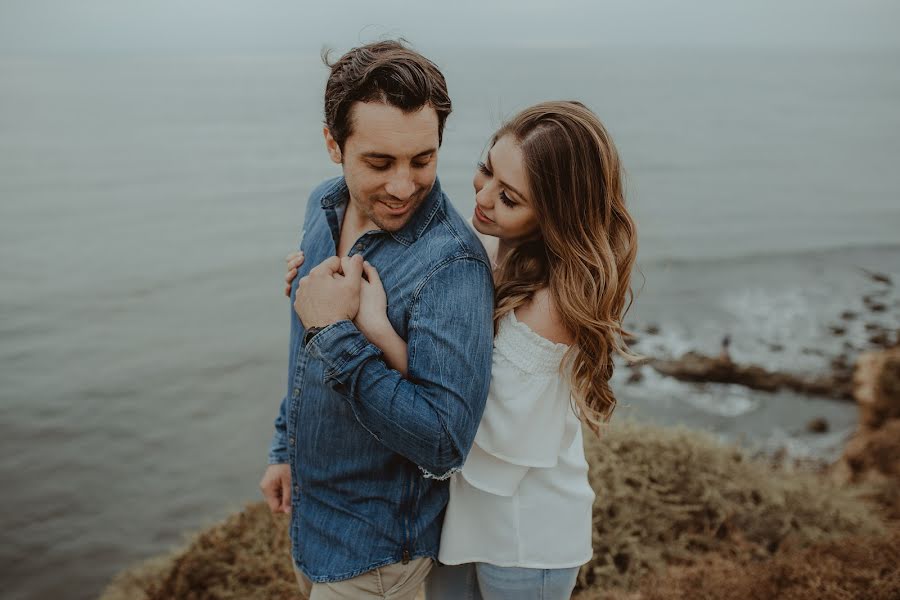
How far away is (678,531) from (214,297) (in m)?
13.0

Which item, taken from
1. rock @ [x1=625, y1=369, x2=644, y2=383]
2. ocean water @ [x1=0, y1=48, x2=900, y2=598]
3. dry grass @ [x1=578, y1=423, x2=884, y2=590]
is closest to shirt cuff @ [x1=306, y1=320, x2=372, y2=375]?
ocean water @ [x1=0, y1=48, x2=900, y2=598]

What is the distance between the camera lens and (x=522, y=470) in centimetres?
230

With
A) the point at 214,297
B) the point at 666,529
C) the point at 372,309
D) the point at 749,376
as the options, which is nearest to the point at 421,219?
the point at 372,309

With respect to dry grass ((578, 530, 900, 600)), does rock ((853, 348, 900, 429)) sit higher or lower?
lower

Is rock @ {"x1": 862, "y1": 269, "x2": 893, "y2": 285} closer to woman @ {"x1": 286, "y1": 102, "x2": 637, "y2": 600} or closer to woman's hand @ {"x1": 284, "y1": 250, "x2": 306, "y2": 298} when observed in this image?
woman @ {"x1": 286, "y1": 102, "x2": 637, "y2": 600}

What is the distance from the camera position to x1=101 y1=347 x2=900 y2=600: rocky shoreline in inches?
156

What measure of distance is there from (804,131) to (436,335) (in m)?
51.1

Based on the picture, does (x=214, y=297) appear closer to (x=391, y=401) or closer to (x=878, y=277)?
(x=391, y=401)

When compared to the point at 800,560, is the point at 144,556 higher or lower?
lower

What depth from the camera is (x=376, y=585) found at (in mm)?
2254

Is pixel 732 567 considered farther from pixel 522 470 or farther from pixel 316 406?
pixel 316 406

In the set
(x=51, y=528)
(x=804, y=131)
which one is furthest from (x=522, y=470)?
(x=804, y=131)

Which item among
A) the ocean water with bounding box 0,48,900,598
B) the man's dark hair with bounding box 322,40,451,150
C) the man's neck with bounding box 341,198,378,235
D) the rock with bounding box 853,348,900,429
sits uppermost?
the man's dark hair with bounding box 322,40,451,150

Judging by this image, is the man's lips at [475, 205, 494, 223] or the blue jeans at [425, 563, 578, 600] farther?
the man's lips at [475, 205, 494, 223]
